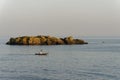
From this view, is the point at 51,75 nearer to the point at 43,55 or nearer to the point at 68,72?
the point at 68,72

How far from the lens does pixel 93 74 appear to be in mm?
75625

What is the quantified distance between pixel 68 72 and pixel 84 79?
Answer: 1128cm

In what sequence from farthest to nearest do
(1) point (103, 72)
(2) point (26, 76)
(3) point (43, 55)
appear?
(3) point (43, 55) → (1) point (103, 72) → (2) point (26, 76)

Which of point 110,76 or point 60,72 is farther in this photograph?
point 60,72

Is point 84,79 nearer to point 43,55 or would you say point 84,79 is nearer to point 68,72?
point 68,72

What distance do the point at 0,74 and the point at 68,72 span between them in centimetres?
1448

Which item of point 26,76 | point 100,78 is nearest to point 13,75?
point 26,76

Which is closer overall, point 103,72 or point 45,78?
point 45,78

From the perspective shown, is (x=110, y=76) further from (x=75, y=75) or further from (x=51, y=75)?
(x=51, y=75)

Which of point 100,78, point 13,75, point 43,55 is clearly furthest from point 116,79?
point 43,55

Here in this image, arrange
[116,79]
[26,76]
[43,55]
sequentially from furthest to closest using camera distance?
[43,55] → [26,76] → [116,79]

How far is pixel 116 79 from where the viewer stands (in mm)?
68812

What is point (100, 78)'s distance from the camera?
70188mm

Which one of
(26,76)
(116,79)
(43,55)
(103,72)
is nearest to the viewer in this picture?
(116,79)
